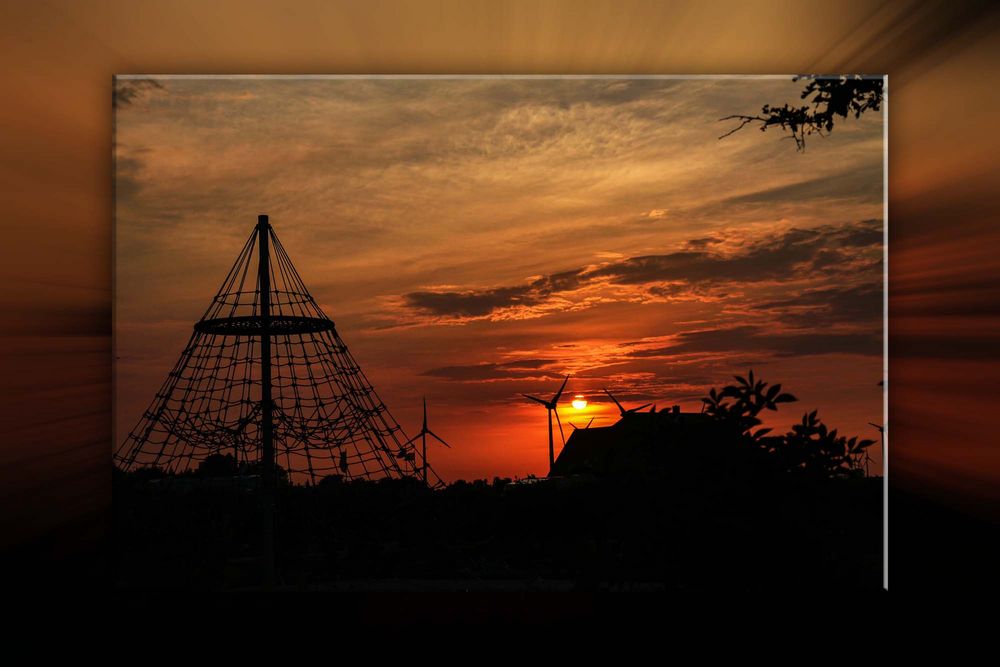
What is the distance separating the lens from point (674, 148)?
3.81m

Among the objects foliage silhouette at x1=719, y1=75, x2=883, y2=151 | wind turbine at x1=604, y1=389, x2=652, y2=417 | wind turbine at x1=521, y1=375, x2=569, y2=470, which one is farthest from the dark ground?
foliage silhouette at x1=719, y1=75, x2=883, y2=151

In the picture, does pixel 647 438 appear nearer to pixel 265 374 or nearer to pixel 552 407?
pixel 552 407

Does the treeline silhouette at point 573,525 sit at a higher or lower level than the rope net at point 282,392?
lower

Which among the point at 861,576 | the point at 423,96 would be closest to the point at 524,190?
the point at 423,96

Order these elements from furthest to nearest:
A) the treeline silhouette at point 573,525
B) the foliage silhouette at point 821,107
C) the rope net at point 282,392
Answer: the rope net at point 282,392
the foliage silhouette at point 821,107
the treeline silhouette at point 573,525

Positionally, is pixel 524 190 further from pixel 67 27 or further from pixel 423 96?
pixel 67 27

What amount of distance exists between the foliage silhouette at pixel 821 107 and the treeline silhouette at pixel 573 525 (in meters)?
1.20

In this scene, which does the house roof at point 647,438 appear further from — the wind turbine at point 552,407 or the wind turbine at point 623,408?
the wind turbine at point 552,407

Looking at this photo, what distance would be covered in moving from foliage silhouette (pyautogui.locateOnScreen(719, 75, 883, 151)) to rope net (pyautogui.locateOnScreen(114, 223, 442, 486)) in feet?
6.77

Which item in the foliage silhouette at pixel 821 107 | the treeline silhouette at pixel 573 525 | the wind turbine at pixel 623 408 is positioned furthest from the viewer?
the foliage silhouette at pixel 821 107

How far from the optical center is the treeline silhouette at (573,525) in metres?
3.20

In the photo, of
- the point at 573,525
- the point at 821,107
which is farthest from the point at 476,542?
the point at 821,107

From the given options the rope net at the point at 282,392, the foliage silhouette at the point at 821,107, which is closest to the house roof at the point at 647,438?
the rope net at the point at 282,392

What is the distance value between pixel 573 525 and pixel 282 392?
146cm
